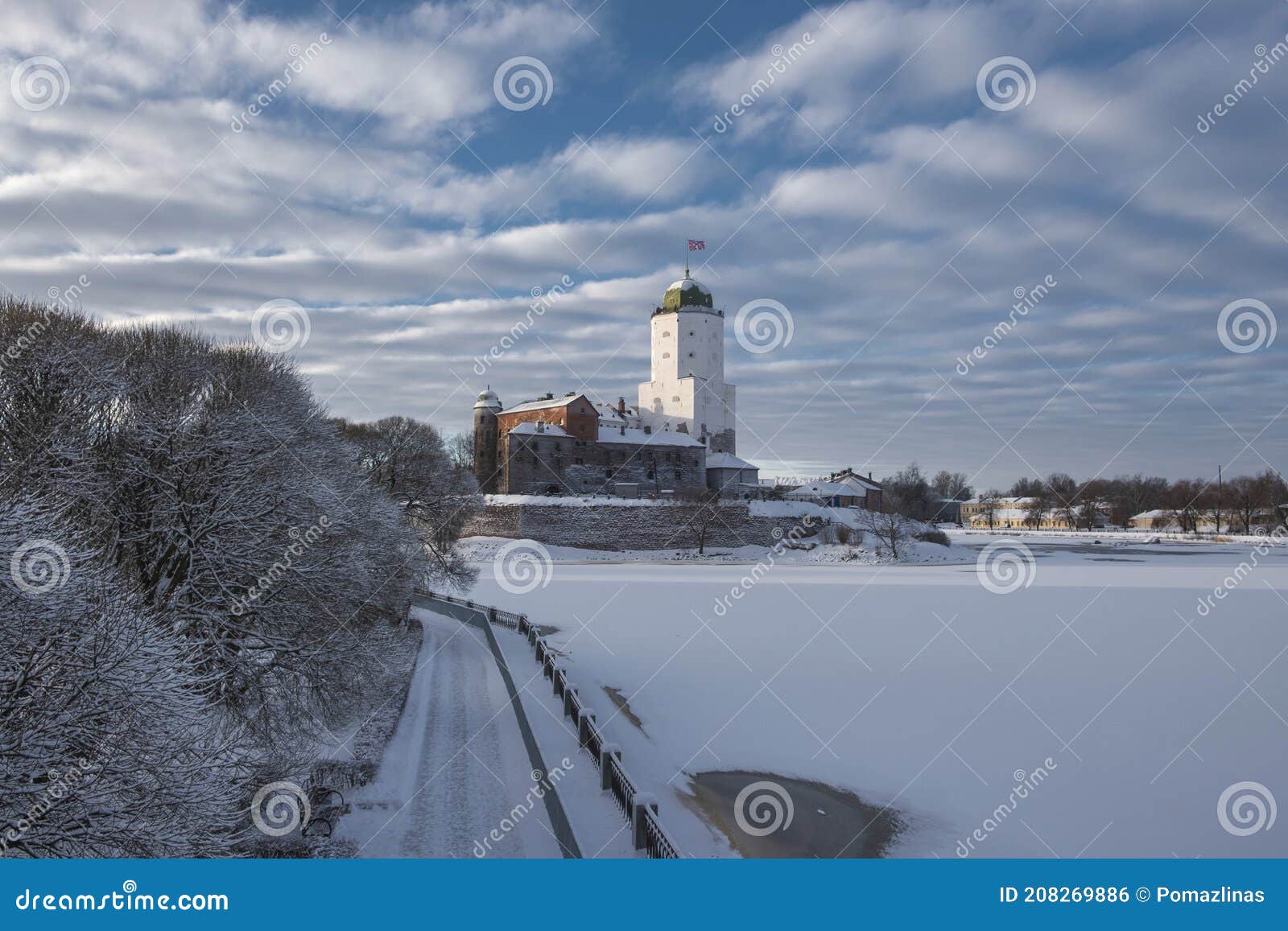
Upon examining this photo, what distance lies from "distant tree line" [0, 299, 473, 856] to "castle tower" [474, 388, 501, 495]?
195 ft

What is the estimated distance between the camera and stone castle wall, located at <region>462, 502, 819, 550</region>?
75250mm

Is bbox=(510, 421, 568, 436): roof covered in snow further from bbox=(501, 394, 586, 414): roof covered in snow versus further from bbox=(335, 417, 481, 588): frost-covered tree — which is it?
bbox=(335, 417, 481, 588): frost-covered tree

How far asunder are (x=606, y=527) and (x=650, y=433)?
19040mm

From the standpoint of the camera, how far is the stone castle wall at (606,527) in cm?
7525

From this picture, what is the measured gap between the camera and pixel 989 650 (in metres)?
25.2

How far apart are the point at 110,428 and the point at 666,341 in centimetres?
9350

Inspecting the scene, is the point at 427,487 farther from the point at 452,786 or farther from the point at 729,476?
the point at 729,476

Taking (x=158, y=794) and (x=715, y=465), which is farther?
(x=715, y=465)

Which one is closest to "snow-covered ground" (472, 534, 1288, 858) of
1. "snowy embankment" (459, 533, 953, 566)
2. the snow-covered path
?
the snow-covered path

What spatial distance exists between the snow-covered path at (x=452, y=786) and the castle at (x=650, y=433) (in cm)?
6165

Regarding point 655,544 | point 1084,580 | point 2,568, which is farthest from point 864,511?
point 2,568

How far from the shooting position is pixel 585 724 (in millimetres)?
14969

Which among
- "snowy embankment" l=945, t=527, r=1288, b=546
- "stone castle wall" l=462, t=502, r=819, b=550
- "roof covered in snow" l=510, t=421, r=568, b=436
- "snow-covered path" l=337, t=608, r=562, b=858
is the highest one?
"roof covered in snow" l=510, t=421, r=568, b=436

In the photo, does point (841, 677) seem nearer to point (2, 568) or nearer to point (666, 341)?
point (2, 568)
